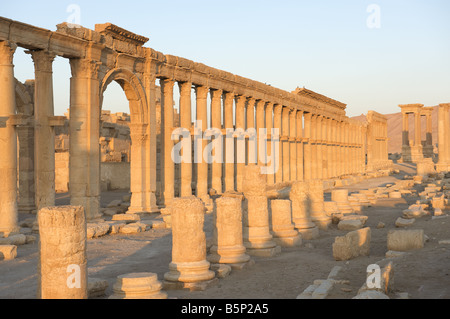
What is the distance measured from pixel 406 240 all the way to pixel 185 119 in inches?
497

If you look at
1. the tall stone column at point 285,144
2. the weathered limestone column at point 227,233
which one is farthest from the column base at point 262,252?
the tall stone column at point 285,144

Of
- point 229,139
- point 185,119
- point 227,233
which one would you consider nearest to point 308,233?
point 227,233

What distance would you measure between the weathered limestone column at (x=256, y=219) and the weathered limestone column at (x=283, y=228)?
97 cm

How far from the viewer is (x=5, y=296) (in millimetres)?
8703

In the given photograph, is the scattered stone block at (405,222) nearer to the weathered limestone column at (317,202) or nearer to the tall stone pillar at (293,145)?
the weathered limestone column at (317,202)

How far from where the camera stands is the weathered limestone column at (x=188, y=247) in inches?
392

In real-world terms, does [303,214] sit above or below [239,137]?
below

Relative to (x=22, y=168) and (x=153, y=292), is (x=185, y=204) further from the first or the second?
(x=22, y=168)

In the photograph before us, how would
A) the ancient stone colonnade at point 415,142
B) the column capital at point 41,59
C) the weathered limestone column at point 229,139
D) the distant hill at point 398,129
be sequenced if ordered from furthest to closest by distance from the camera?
1. the distant hill at point 398,129
2. the ancient stone colonnade at point 415,142
3. the weathered limestone column at point 229,139
4. the column capital at point 41,59

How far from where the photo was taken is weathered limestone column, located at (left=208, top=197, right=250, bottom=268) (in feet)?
38.4

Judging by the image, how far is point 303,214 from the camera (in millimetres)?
16172

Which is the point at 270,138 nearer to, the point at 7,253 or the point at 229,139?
the point at 229,139

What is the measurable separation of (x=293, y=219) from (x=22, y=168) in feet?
34.7
